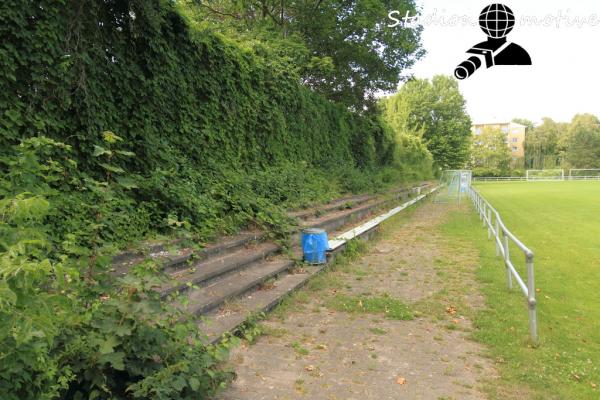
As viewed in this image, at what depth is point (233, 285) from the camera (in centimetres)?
578

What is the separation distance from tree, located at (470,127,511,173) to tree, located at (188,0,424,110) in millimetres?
70198

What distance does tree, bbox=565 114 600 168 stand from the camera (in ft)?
283

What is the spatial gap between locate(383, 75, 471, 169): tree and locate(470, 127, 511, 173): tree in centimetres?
2731

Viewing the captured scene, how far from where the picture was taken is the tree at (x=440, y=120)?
55500 mm

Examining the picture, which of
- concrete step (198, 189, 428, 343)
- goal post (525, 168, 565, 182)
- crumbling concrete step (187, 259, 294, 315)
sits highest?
crumbling concrete step (187, 259, 294, 315)

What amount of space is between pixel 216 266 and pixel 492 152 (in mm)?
85664

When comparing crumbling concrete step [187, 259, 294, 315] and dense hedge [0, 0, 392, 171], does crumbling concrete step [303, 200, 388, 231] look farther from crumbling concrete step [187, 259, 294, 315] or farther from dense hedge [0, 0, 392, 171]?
crumbling concrete step [187, 259, 294, 315]

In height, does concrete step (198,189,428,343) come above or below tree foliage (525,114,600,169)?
below

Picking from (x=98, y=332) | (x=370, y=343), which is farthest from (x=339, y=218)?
(x=98, y=332)

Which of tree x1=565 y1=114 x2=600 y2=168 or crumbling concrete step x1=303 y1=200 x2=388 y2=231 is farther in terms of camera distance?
tree x1=565 y1=114 x2=600 y2=168

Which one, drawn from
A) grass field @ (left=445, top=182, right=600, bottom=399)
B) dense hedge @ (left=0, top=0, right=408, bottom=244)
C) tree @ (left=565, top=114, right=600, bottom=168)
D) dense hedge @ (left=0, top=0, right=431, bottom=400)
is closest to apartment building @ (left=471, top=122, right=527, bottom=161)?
tree @ (left=565, top=114, right=600, bottom=168)

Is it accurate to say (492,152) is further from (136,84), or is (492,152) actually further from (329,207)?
(136,84)

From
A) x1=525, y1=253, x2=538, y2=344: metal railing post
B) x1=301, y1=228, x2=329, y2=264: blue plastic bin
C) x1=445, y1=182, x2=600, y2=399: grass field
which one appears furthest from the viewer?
x1=301, y1=228, x2=329, y2=264: blue plastic bin

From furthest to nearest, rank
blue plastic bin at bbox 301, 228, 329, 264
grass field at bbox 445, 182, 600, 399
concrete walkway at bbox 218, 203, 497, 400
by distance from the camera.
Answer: blue plastic bin at bbox 301, 228, 329, 264 → grass field at bbox 445, 182, 600, 399 → concrete walkway at bbox 218, 203, 497, 400
